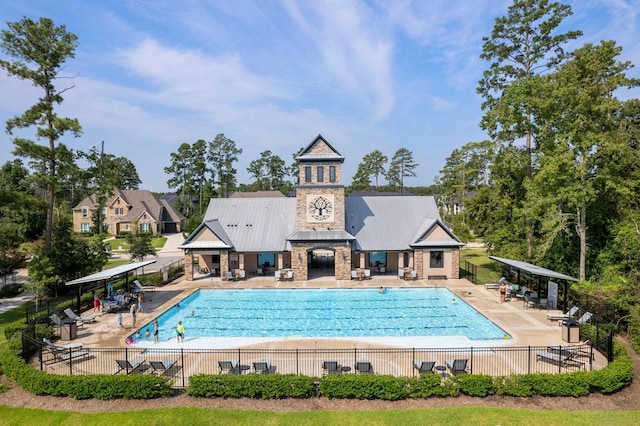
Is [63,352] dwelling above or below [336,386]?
below

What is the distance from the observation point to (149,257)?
43.8 metres

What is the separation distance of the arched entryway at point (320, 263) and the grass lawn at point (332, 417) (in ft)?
65.9

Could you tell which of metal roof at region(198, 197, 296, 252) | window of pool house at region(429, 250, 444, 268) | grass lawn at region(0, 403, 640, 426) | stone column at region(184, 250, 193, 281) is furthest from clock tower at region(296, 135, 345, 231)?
grass lawn at region(0, 403, 640, 426)

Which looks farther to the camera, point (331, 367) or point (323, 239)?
point (323, 239)

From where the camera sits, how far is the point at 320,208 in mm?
32469

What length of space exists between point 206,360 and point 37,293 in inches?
524

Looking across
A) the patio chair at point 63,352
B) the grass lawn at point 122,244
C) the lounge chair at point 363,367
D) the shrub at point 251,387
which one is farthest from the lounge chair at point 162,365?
the grass lawn at point 122,244

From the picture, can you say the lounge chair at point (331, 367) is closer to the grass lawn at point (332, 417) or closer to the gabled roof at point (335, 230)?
the grass lawn at point (332, 417)

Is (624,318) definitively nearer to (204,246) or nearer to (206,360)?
(206,360)

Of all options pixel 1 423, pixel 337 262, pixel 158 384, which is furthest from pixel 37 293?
pixel 337 262

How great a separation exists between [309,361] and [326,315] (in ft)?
25.3

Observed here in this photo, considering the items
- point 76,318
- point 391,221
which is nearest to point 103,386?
point 76,318

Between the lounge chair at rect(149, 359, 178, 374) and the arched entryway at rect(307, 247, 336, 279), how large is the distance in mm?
17808

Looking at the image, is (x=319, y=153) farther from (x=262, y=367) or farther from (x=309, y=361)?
(x=262, y=367)
